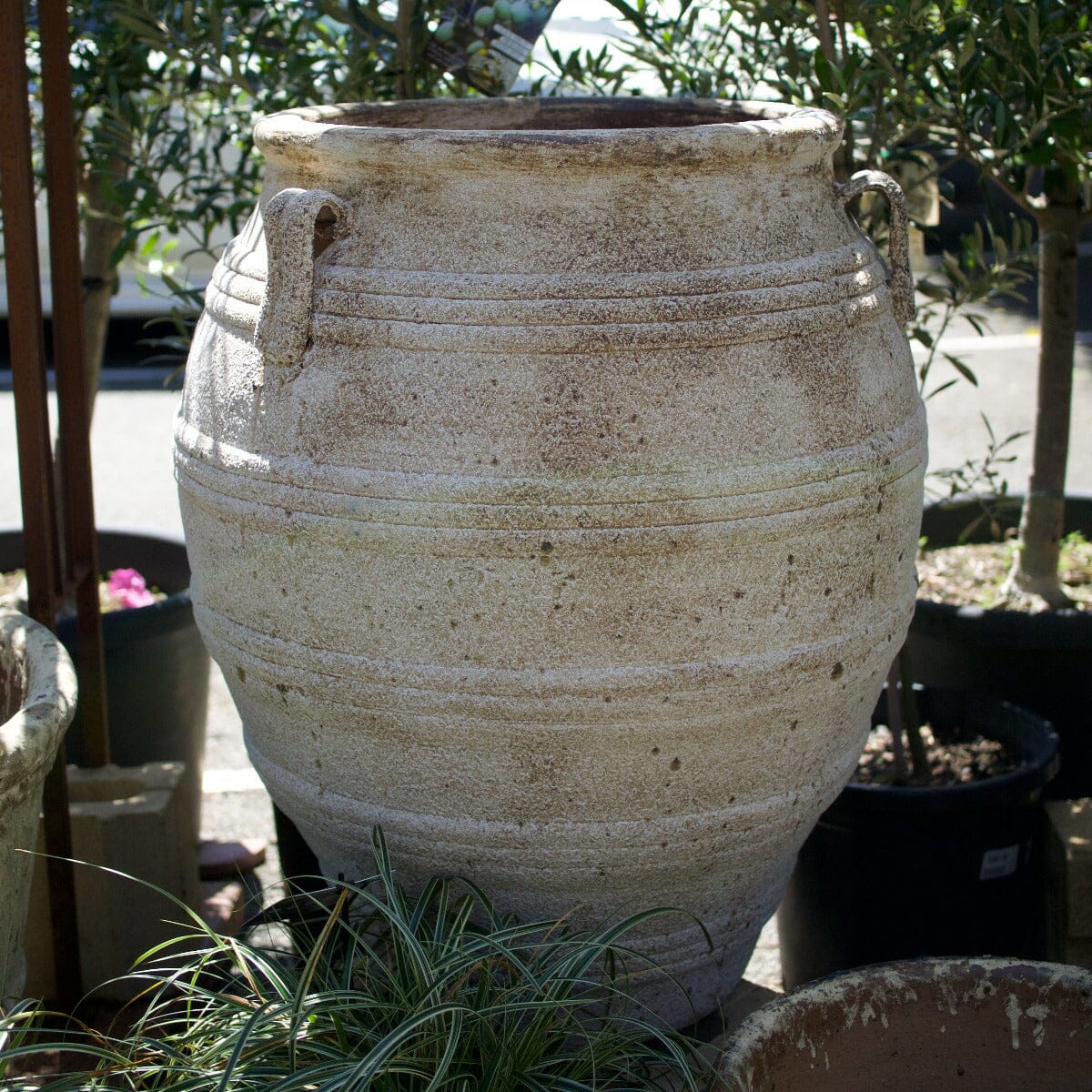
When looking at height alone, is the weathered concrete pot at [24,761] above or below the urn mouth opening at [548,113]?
below

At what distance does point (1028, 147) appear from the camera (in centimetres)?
236

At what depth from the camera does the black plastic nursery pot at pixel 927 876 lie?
2.42m

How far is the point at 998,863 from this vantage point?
2.48m

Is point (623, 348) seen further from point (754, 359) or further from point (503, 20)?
point (503, 20)

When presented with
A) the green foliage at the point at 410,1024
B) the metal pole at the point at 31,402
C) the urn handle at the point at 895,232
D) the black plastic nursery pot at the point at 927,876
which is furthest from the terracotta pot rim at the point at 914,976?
the metal pole at the point at 31,402

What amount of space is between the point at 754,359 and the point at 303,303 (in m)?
0.58

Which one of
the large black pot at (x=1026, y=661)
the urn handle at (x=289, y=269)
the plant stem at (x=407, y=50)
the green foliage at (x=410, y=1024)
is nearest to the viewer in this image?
the green foliage at (x=410, y=1024)

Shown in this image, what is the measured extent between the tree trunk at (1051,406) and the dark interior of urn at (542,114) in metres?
0.95

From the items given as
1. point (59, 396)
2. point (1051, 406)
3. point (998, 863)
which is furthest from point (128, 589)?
point (1051, 406)

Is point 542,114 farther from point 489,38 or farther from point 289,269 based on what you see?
point 289,269

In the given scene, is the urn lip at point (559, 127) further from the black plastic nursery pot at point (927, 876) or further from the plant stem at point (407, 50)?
the black plastic nursery pot at point (927, 876)

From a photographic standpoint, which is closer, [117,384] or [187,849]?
[187,849]

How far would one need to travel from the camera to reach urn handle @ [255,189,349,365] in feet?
5.79

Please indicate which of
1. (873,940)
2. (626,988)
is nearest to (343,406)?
(626,988)
